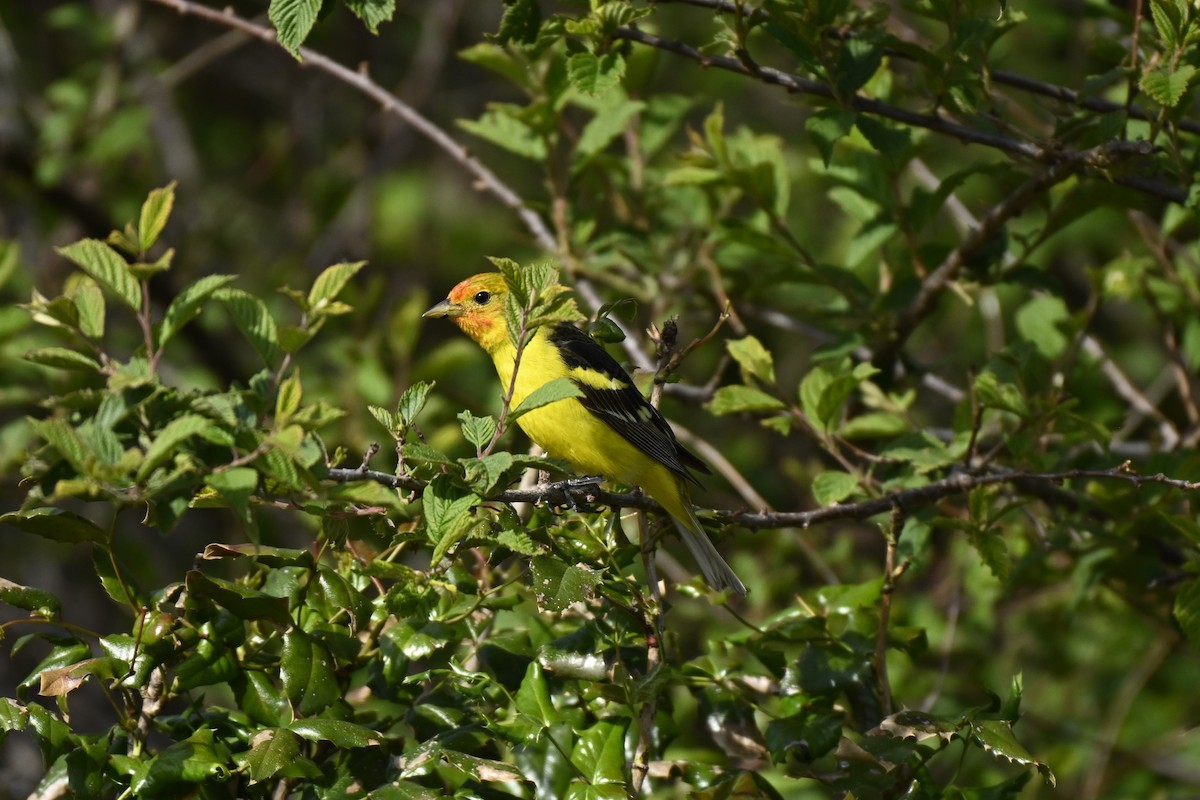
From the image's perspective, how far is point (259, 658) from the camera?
302cm

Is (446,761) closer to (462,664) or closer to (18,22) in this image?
Answer: (462,664)

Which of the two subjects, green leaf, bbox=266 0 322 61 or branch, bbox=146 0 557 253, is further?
branch, bbox=146 0 557 253

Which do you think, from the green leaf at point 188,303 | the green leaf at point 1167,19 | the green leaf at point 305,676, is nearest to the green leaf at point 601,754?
the green leaf at point 305,676

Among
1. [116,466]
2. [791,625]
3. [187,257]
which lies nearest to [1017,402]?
[791,625]

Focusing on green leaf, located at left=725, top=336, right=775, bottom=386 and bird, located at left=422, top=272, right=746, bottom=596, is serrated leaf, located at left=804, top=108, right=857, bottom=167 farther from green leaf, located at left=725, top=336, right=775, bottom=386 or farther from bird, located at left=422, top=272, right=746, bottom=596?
bird, located at left=422, top=272, right=746, bottom=596

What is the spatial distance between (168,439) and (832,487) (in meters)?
2.25

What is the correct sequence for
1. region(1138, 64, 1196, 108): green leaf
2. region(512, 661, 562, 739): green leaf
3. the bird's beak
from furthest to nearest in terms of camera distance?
the bird's beak → region(1138, 64, 1196, 108): green leaf → region(512, 661, 562, 739): green leaf

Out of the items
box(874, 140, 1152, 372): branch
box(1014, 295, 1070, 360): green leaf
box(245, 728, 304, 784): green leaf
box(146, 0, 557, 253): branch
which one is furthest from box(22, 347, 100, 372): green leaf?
box(1014, 295, 1070, 360): green leaf

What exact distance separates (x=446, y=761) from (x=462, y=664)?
0.45m

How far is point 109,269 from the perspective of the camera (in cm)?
281

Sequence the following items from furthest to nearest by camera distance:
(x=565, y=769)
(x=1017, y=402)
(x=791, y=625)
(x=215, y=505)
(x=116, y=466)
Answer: (x=1017, y=402) < (x=791, y=625) < (x=565, y=769) < (x=215, y=505) < (x=116, y=466)

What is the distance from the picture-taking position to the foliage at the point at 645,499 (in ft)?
8.93

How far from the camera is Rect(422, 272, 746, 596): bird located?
4.41 meters

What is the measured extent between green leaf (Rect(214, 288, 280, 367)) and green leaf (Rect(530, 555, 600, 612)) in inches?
30.4
